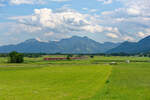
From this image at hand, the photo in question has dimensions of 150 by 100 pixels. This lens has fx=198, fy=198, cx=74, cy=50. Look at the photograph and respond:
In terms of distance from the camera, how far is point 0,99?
893 inches

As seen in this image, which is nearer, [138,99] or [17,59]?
[138,99]

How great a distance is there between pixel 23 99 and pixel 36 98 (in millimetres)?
1477

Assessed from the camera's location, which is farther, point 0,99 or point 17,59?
point 17,59

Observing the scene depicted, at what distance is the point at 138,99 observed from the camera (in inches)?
874

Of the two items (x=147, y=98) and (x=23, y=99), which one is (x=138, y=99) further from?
(x=23, y=99)

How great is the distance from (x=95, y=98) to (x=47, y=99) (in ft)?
18.0

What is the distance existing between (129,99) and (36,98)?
1068cm

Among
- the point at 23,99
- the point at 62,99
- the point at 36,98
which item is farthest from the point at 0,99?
the point at 62,99

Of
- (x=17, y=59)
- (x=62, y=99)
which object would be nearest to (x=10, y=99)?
(x=62, y=99)

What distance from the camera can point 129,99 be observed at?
2219 cm

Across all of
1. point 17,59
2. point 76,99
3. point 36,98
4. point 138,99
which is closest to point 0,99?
point 36,98

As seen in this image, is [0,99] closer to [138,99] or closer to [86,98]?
[86,98]

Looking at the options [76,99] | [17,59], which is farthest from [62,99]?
[17,59]

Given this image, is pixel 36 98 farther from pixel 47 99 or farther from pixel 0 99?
pixel 0 99
